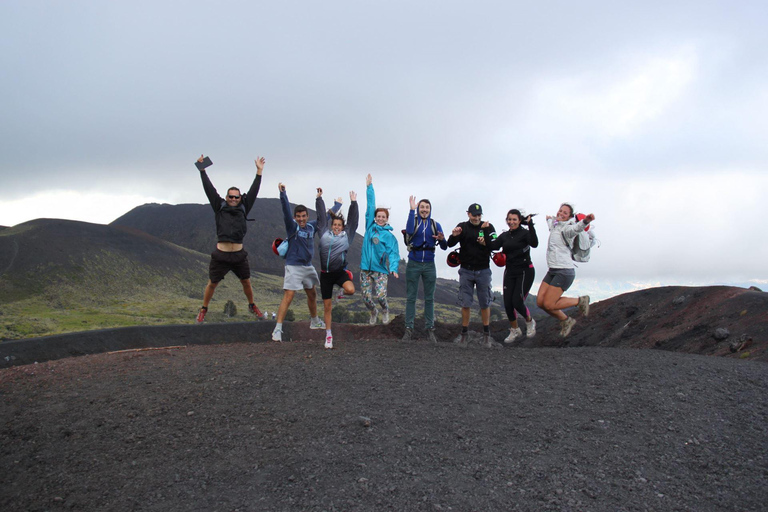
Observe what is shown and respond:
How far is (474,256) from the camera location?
29.8ft

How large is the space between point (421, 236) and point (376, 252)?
3.88ft

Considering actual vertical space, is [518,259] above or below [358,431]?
above

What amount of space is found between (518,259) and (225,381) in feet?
18.1

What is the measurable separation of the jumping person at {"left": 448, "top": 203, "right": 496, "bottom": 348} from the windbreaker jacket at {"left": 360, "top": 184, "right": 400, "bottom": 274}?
142 cm

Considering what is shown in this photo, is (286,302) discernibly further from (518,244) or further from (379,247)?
(518,244)

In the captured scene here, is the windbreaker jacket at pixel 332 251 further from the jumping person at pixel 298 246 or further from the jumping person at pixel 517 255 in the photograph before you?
the jumping person at pixel 517 255

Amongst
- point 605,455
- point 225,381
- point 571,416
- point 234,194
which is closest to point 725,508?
point 605,455

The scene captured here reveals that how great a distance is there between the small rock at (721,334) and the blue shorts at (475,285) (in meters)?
4.47

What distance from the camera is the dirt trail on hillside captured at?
377 cm

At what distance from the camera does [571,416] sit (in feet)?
16.7

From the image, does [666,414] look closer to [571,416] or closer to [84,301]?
[571,416]

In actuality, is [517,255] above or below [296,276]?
above

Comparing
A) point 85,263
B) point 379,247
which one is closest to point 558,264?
point 379,247

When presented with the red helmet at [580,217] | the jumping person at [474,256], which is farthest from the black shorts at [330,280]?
the red helmet at [580,217]
